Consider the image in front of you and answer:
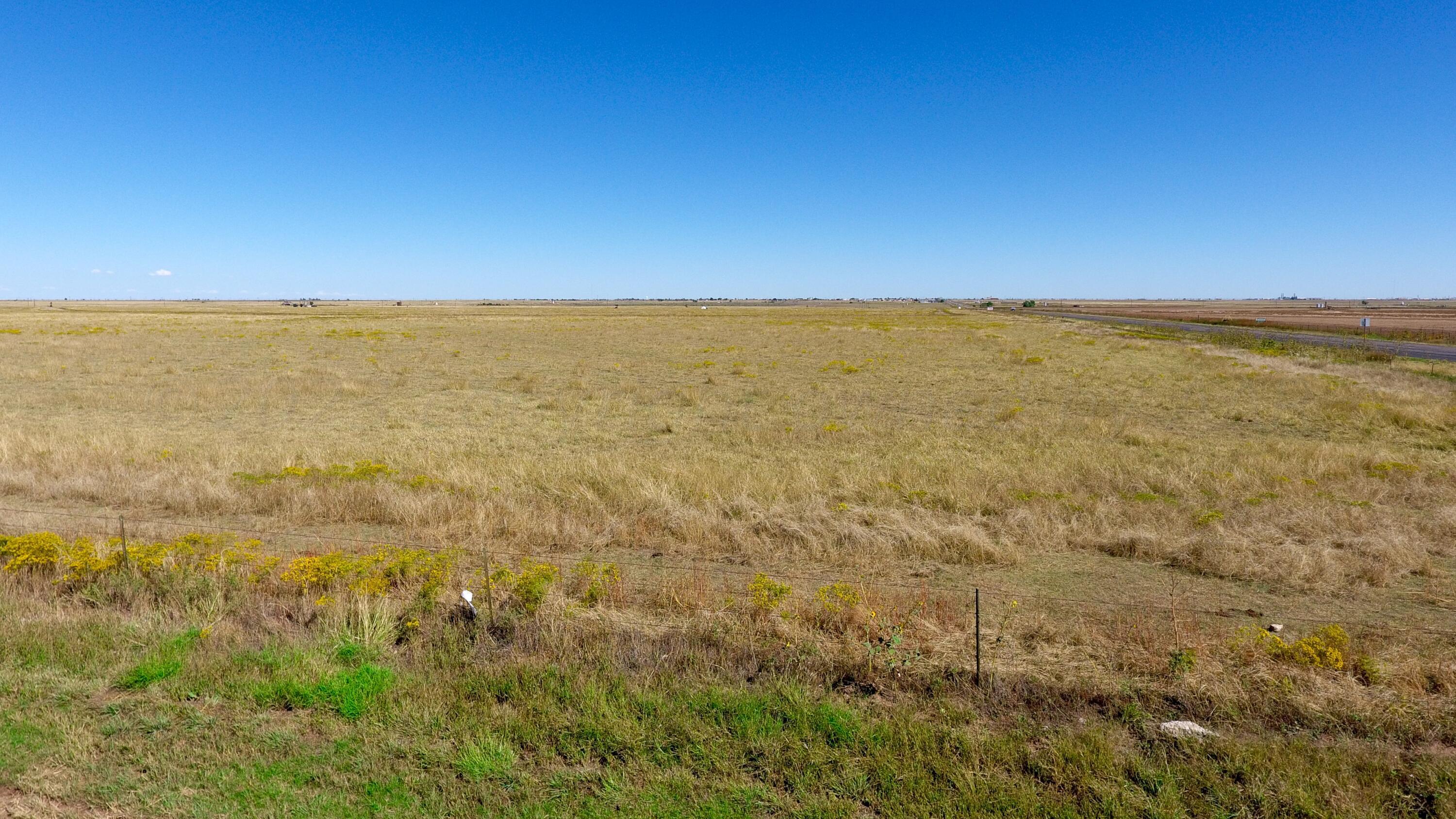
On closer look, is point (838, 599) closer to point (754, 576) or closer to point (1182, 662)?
point (754, 576)

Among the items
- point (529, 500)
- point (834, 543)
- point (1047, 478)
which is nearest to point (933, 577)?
point (834, 543)

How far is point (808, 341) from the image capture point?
184 ft

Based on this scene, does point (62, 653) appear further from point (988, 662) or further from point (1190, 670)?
point (1190, 670)

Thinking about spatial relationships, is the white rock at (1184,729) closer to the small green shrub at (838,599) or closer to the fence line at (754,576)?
the fence line at (754,576)

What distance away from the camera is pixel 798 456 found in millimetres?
→ 14336

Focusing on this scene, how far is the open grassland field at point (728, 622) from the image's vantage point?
4.11 meters

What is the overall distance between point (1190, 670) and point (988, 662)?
4.83ft

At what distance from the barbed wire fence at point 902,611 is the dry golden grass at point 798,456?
663mm

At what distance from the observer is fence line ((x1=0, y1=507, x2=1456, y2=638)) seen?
663 centimetres

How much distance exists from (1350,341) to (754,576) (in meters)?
56.0

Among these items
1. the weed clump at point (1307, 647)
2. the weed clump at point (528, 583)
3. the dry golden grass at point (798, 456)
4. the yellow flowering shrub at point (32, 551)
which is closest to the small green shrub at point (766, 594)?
the dry golden grass at point (798, 456)

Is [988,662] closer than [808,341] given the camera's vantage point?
Yes

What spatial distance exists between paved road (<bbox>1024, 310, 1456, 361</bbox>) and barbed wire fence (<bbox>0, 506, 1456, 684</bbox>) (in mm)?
39599

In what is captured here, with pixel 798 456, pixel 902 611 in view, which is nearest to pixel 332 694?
pixel 902 611
